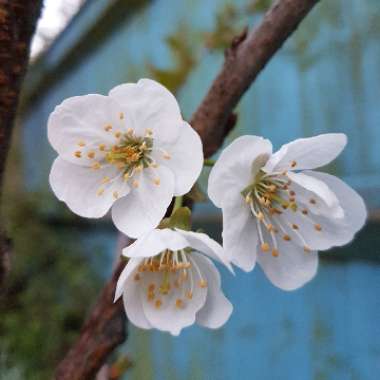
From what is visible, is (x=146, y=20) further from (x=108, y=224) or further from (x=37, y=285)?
(x=37, y=285)

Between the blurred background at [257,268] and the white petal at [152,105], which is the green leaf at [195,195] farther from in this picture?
the blurred background at [257,268]

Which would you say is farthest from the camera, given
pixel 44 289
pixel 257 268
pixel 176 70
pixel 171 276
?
pixel 44 289

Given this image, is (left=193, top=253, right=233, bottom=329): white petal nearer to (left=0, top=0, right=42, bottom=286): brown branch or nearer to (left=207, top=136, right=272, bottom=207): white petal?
(left=207, top=136, right=272, bottom=207): white petal

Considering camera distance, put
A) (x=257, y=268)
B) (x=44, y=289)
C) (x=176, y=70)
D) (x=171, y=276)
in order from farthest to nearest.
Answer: (x=44, y=289)
(x=257, y=268)
(x=176, y=70)
(x=171, y=276)

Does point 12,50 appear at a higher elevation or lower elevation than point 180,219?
higher

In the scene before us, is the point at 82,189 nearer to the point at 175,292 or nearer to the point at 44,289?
the point at 175,292

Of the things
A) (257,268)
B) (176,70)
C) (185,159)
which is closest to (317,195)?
(185,159)

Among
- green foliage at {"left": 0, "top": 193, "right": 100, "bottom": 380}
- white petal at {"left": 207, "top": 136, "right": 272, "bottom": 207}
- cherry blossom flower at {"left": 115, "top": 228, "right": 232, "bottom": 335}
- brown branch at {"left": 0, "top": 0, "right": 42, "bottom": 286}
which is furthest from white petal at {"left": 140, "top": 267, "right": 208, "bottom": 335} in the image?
green foliage at {"left": 0, "top": 193, "right": 100, "bottom": 380}
